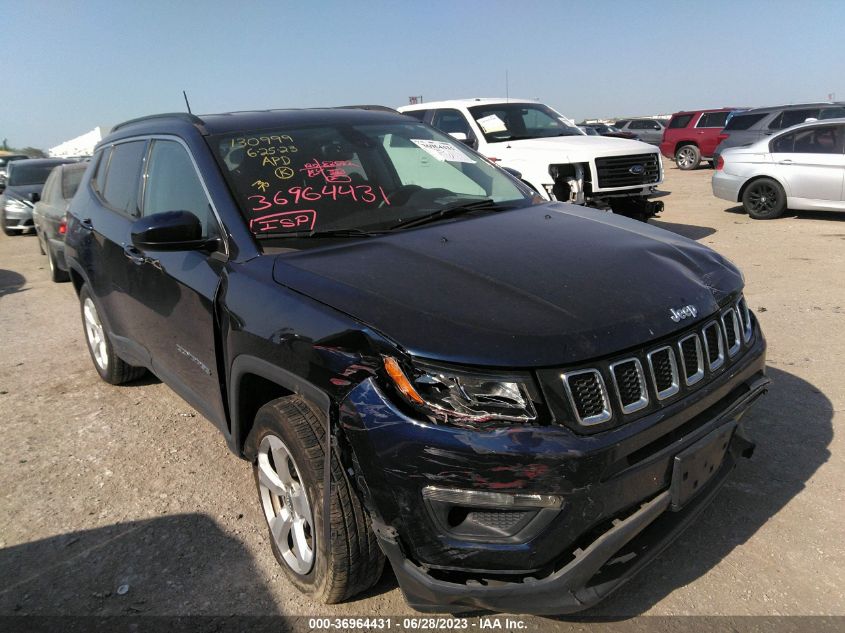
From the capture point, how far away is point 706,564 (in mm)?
2656

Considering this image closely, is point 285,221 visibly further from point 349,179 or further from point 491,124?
point 491,124

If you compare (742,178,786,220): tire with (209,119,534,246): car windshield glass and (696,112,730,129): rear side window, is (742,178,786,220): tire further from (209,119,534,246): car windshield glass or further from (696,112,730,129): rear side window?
(696,112,730,129): rear side window

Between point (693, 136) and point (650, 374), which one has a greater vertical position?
point (650, 374)

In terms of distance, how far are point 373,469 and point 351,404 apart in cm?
21

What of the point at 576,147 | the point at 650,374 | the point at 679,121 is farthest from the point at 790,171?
the point at 679,121

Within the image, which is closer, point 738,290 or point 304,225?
point 738,290

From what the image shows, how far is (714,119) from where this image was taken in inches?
808

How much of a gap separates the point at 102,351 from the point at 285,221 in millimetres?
2751

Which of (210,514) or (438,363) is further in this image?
(210,514)

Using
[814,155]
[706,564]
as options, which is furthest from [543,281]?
[814,155]

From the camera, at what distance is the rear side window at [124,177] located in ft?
12.8

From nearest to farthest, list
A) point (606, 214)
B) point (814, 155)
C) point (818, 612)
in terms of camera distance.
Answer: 1. point (818, 612)
2. point (606, 214)
3. point (814, 155)

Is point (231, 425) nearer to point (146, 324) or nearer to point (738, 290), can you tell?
point (146, 324)

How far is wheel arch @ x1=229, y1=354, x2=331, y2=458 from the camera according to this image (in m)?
2.40
